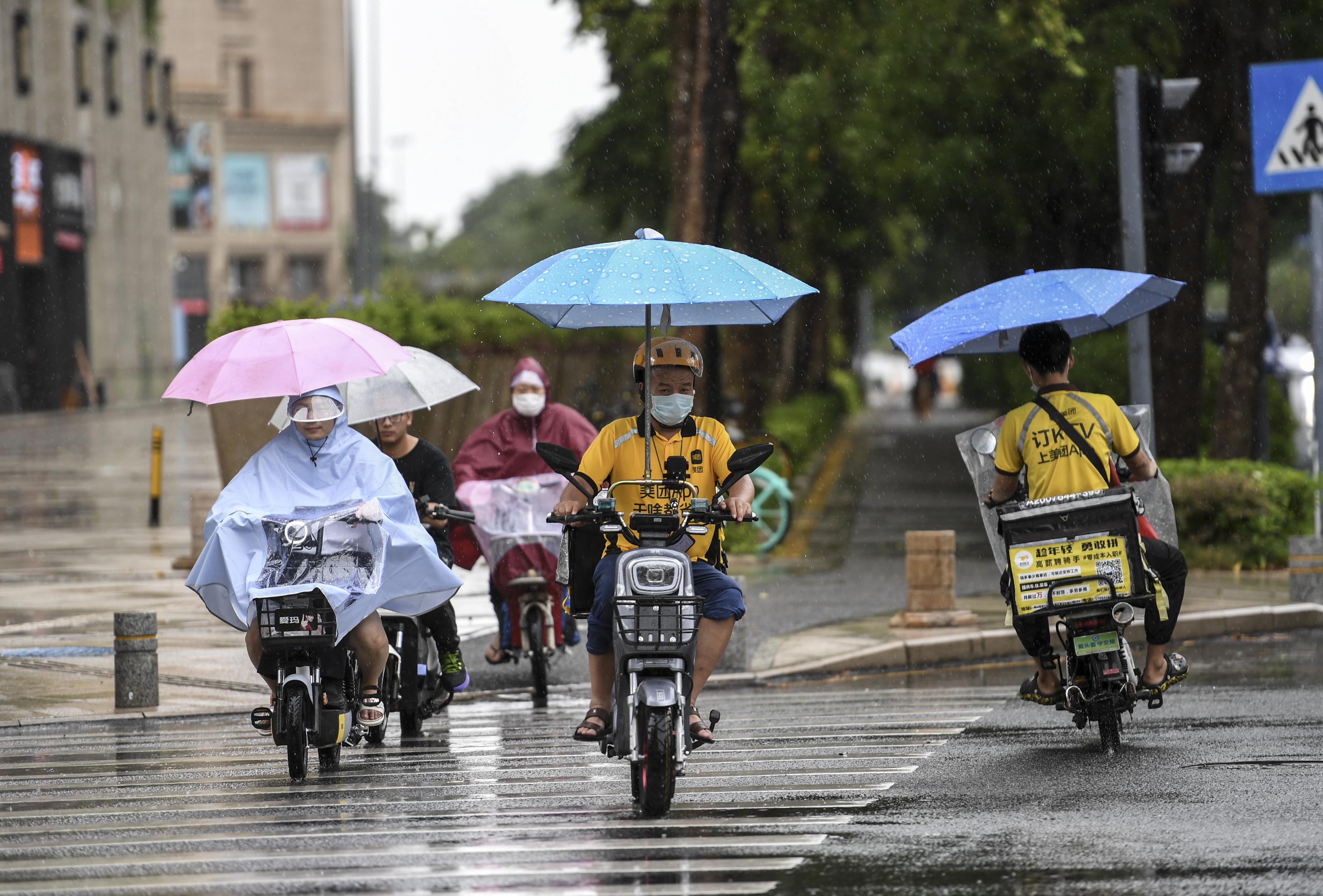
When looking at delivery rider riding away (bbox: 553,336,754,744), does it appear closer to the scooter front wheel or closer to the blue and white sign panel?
the scooter front wheel

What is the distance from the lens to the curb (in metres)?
12.0

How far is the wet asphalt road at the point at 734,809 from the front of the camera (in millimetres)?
6000

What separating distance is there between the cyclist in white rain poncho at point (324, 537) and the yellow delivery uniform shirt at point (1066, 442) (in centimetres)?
259

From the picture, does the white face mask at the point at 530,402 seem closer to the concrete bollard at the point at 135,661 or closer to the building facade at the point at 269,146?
the concrete bollard at the point at 135,661

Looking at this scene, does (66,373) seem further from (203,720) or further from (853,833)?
(853,833)

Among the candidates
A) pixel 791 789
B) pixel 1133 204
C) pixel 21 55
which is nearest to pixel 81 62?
pixel 21 55

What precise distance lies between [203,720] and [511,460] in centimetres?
221

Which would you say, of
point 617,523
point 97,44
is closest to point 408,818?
point 617,523

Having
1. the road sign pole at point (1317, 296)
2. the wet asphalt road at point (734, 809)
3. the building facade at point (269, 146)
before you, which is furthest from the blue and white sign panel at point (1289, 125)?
the building facade at point (269, 146)

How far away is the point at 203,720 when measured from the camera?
1048 cm

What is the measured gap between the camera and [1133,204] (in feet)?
43.4

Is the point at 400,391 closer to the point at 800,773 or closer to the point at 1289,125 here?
the point at 800,773

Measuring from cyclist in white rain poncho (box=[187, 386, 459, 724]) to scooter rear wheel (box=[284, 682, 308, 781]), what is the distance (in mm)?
175

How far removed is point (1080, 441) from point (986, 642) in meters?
4.39
